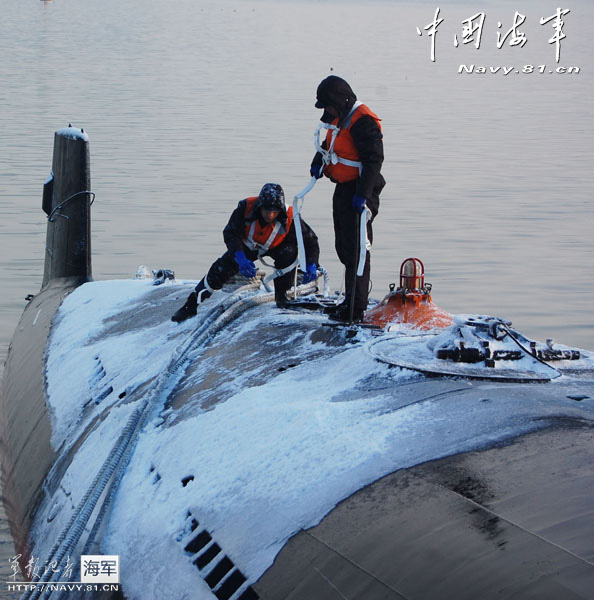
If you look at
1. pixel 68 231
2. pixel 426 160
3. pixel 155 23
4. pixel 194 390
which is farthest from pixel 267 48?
pixel 194 390

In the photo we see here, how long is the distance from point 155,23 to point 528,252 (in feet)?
231

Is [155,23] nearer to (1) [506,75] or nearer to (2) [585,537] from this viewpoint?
(1) [506,75]

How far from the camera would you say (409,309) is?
28.6ft

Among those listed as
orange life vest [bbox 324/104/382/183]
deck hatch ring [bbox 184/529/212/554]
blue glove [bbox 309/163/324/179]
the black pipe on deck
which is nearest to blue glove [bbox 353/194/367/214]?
orange life vest [bbox 324/104/382/183]

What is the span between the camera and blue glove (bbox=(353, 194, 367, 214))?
7875 millimetres

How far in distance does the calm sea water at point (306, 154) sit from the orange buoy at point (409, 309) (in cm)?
210

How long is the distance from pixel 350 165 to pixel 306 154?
23750 mm

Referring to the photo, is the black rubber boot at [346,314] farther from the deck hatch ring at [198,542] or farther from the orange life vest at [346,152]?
the deck hatch ring at [198,542]

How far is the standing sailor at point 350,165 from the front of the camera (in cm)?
782

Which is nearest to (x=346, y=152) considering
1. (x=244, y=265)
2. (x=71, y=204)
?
(x=244, y=265)

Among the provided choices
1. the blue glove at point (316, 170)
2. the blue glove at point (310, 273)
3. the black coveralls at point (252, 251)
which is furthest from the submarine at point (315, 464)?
the blue glove at point (316, 170)

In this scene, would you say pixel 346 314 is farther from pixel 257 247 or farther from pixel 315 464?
pixel 315 464

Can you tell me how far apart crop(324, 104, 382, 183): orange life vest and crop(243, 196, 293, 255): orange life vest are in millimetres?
1247

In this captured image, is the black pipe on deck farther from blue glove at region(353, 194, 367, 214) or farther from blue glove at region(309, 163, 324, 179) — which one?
blue glove at region(353, 194, 367, 214)
